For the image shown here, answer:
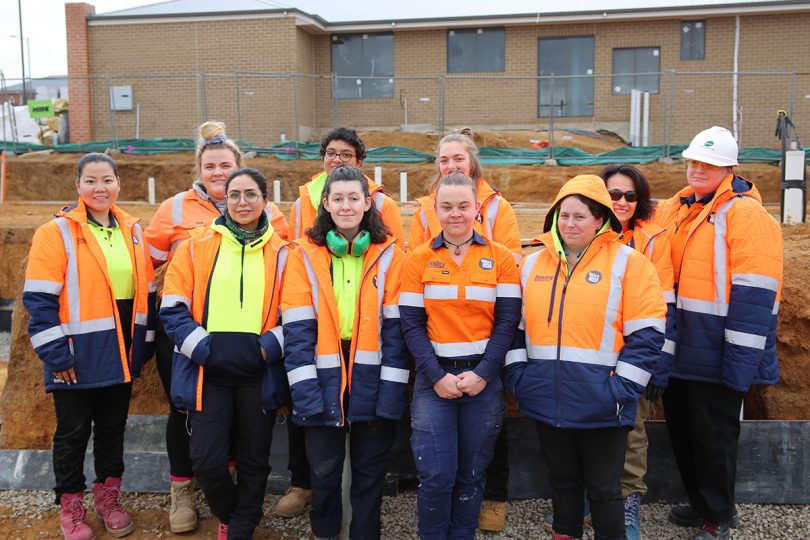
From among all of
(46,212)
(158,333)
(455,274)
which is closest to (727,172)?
(455,274)

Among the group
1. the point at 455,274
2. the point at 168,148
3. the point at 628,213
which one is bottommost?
the point at 455,274

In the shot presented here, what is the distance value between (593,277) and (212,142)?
8.57 ft

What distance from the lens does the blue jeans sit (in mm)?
3795

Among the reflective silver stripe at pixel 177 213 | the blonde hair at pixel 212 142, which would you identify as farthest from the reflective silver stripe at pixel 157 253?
the blonde hair at pixel 212 142

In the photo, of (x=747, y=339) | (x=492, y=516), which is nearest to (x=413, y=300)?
(x=492, y=516)

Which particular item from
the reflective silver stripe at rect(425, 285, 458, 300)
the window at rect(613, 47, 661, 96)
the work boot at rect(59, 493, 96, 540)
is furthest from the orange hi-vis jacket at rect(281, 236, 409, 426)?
the window at rect(613, 47, 661, 96)

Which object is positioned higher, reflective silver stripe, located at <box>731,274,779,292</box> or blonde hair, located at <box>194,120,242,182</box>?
blonde hair, located at <box>194,120,242,182</box>

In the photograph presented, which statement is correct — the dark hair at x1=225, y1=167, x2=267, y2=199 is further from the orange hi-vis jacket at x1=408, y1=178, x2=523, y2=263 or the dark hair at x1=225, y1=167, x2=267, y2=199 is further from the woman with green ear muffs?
the orange hi-vis jacket at x1=408, y1=178, x2=523, y2=263

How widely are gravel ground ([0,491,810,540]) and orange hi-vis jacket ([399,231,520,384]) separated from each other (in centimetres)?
135

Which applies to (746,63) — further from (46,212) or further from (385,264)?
(385,264)

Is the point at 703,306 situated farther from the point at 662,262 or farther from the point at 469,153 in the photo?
the point at 469,153

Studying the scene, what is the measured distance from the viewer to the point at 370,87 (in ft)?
82.3

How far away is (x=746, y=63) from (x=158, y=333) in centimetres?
2344

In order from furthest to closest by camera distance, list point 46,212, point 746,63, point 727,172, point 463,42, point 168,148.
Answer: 1. point 463,42
2. point 746,63
3. point 168,148
4. point 46,212
5. point 727,172
